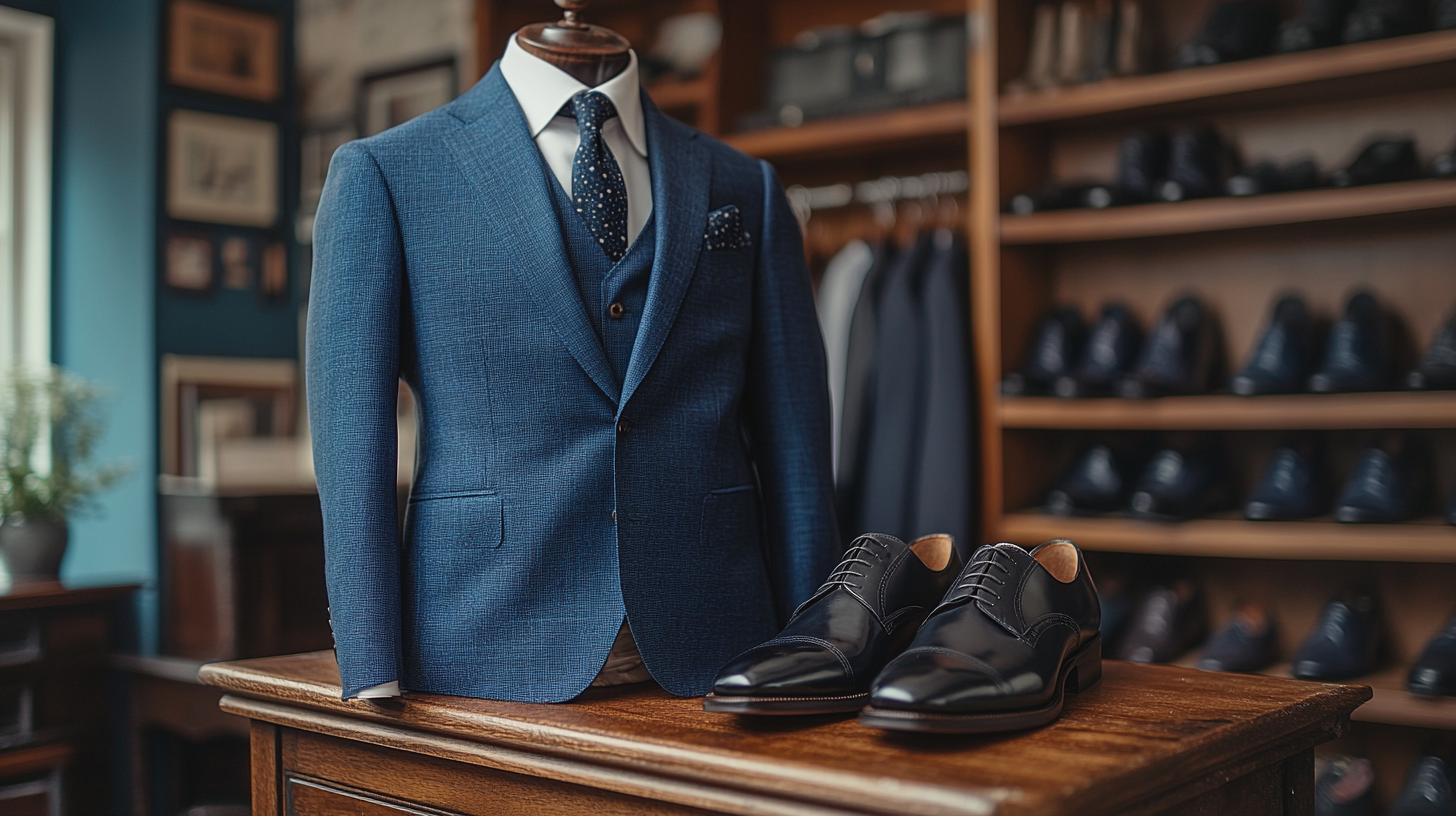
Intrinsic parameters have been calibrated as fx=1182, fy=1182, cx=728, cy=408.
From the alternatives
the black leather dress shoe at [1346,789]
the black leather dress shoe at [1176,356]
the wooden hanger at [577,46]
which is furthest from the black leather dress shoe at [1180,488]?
the wooden hanger at [577,46]

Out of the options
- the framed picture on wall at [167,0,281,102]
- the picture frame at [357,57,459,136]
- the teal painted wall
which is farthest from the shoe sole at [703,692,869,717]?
the picture frame at [357,57,459,136]

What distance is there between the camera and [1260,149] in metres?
2.74

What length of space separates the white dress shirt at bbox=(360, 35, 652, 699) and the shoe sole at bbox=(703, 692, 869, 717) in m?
0.26

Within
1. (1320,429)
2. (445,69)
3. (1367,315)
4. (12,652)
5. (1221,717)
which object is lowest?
(12,652)

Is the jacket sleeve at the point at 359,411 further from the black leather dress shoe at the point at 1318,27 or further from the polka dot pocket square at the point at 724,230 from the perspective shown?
the black leather dress shoe at the point at 1318,27

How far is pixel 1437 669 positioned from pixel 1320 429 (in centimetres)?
58

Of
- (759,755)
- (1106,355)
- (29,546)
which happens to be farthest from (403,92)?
(759,755)

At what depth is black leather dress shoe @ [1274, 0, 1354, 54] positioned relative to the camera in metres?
2.40

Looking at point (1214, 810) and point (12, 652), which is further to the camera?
point (12, 652)

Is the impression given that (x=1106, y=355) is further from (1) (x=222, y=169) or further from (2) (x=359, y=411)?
(1) (x=222, y=169)

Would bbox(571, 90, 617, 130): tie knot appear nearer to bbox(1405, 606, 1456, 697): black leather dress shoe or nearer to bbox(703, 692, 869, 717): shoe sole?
bbox(703, 692, 869, 717): shoe sole

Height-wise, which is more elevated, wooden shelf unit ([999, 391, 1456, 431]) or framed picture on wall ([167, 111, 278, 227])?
framed picture on wall ([167, 111, 278, 227])

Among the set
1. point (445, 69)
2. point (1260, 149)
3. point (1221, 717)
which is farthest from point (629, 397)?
point (445, 69)

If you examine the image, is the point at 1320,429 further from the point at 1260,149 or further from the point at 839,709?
the point at 839,709
